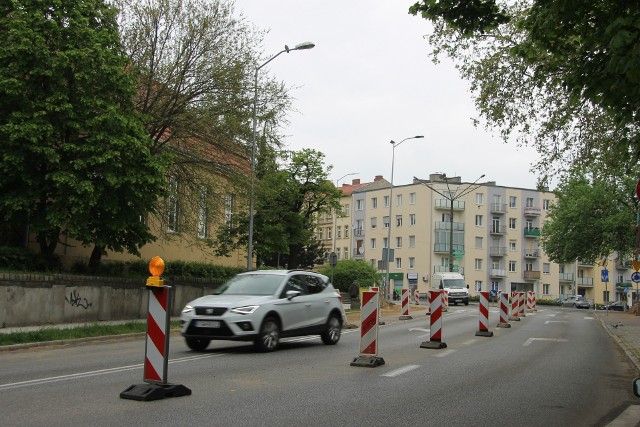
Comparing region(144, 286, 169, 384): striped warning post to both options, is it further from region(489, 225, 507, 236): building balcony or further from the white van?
region(489, 225, 507, 236): building balcony

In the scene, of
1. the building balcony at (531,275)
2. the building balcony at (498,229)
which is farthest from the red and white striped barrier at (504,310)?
the building balcony at (531,275)

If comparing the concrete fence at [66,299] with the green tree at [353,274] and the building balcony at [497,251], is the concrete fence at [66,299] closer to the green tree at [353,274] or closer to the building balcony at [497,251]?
the green tree at [353,274]

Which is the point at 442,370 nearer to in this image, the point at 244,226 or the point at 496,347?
the point at 496,347

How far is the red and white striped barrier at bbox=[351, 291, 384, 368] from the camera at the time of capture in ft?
38.2

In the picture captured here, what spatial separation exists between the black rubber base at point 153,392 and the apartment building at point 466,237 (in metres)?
78.7

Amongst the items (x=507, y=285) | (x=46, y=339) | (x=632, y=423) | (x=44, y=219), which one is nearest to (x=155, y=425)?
(x=632, y=423)

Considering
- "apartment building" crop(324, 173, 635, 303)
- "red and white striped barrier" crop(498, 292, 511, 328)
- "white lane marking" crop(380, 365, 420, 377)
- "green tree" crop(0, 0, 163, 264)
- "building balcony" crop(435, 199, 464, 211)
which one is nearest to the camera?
"white lane marking" crop(380, 365, 420, 377)

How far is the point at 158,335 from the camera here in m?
7.72

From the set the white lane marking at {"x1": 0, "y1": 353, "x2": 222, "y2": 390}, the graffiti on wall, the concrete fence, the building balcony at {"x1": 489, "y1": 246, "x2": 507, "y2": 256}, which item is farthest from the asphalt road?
the building balcony at {"x1": 489, "y1": 246, "x2": 507, "y2": 256}

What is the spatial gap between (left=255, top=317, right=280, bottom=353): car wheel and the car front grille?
0.85m

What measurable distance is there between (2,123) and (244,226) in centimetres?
1833

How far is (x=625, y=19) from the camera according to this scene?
7.12 meters

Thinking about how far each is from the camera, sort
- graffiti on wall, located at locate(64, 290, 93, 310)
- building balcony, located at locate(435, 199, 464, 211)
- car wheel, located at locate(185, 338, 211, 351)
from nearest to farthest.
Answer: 1. car wheel, located at locate(185, 338, 211, 351)
2. graffiti on wall, located at locate(64, 290, 93, 310)
3. building balcony, located at locate(435, 199, 464, 211)

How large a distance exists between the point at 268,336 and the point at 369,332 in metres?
2.45
